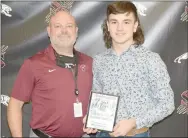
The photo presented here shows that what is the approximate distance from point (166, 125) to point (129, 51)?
41.7 inches

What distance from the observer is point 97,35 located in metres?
2.55

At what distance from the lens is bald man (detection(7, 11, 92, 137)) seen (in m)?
2.09

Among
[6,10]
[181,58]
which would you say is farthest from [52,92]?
[181,58]

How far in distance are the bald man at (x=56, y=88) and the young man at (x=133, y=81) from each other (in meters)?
0.32

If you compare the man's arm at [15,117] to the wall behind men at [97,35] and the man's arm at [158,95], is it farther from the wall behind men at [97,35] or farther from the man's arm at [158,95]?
the man's arm at [158,95]

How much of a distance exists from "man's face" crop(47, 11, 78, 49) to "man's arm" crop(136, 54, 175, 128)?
0.70 m

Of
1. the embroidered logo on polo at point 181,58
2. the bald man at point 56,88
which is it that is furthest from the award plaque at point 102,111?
the embroidered logo on polo at point 181,58

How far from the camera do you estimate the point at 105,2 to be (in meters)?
2.51

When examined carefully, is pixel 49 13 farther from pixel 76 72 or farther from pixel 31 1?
pixel 76 72

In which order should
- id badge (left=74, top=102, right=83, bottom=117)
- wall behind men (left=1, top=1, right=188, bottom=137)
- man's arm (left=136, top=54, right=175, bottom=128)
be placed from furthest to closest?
wall behind men (left=1, top=1, right=188, bottom=137) < id badge (left=74, top=102, right=83, bottom=117) < man's arm (left=136, top=54, right=175, bottom=128)

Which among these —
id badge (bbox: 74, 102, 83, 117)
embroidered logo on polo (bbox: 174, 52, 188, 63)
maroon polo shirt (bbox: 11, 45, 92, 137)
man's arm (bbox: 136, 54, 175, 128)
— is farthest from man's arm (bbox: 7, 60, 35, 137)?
embroidered logo on polo (bbox: 174, 52, 188, 63)

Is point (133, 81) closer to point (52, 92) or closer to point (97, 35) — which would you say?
point (52, 92)

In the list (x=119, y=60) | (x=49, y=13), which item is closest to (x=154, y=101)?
(x=119, y=60)

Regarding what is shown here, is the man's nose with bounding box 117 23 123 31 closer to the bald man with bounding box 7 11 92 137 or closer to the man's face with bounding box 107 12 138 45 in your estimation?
the man's face with bounding box 107 12 138 45
